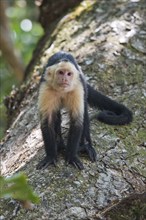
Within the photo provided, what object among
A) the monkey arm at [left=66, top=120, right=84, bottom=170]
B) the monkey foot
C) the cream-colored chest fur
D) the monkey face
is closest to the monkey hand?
the monkey arm at [left=66, top=120, right=84, bottom=170]

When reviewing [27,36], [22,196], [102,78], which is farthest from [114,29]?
[27,36]

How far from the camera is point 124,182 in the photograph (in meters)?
2.74

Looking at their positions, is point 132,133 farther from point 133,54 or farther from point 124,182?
point 133,54

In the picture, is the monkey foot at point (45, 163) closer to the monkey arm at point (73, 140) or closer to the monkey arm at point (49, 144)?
the monkey arm at point (49, 144)

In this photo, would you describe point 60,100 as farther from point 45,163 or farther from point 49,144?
point 45,163

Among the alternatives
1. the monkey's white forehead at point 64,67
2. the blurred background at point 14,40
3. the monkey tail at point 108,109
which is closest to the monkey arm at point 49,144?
the monkey's white forehead at point 64,67

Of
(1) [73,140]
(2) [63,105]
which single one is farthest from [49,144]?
(2) [63,105]

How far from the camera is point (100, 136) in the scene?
321 centimetres

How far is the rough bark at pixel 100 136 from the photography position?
255 cm

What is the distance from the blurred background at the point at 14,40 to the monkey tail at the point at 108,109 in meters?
1.60

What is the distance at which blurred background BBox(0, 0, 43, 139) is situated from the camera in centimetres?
660

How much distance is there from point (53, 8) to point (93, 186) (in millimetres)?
3139

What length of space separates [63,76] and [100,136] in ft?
1.61

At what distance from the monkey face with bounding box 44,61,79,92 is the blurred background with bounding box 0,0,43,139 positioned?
6.24 ft
